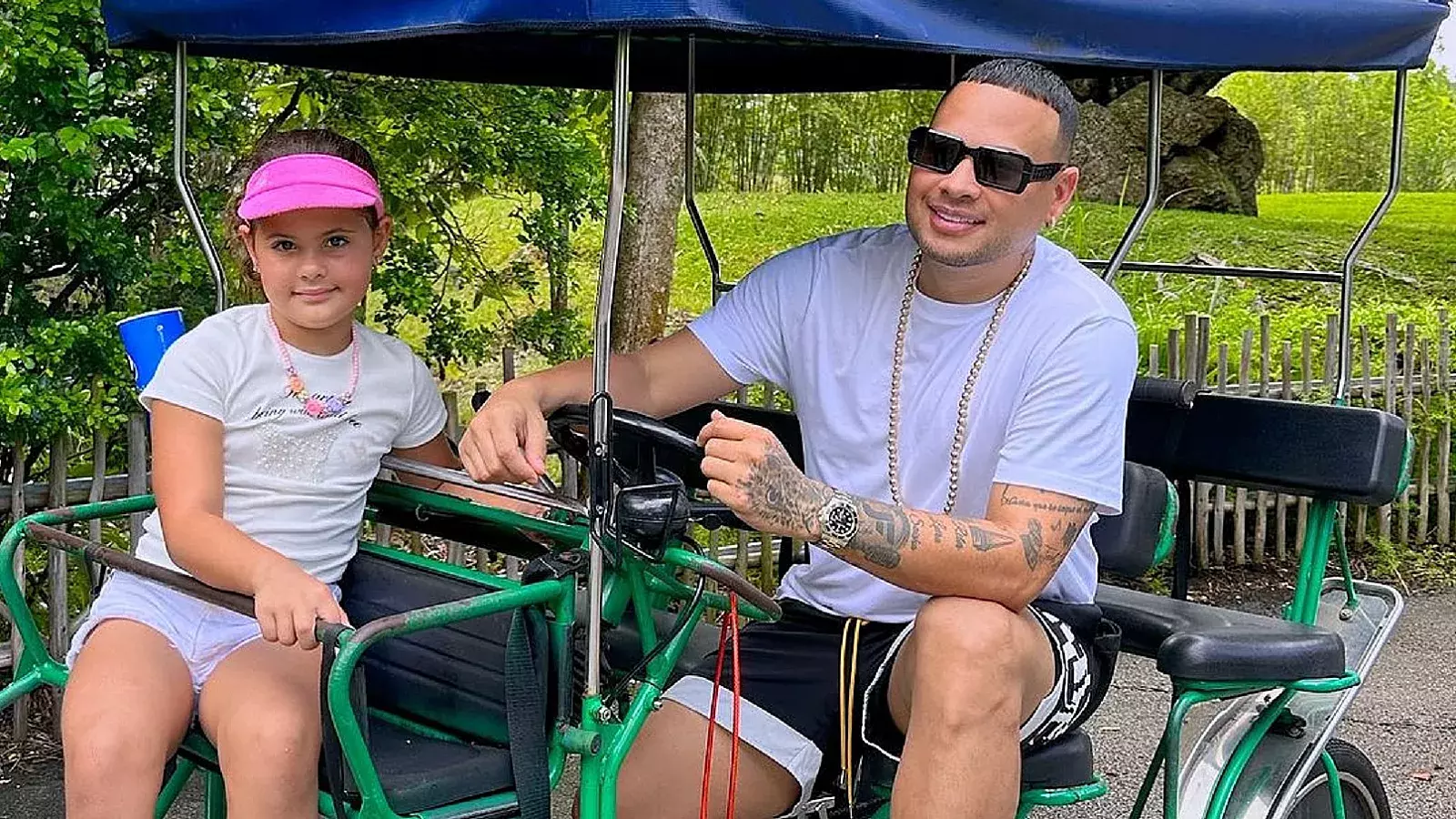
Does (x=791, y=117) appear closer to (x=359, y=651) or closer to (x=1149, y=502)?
(x=1149, y=502)

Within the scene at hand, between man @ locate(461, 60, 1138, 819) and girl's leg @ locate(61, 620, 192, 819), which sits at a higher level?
man @ locate(461, 60, 1138, 819)

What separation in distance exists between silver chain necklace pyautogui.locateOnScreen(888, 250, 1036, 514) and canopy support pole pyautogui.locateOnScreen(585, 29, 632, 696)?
615mm

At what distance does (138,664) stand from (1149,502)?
2.01m

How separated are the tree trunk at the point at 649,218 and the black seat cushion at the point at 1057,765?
10.1 ft

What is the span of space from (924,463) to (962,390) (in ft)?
0.48

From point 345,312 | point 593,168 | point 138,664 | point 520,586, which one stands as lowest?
point 138,664

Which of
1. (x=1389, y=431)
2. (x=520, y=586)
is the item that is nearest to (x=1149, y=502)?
(x=1389, y=431)

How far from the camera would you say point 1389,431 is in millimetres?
3473

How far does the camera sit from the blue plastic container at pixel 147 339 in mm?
3209

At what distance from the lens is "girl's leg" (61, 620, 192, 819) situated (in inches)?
102

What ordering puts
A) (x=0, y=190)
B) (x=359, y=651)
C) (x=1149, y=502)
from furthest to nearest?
(x=0, y=190)
(x=1149, y=502)
(x=359, y=651)

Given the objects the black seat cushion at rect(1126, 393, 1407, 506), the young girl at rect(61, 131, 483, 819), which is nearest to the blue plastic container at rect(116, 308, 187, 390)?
the young girl at rect(61, 131, 483, 819)

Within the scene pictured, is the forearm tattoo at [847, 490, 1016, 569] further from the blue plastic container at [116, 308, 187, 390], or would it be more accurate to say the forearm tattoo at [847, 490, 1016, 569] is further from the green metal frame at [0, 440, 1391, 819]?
the blue plastic container at [116, 308, 187, 390]

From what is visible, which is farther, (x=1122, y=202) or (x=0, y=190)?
(x=1122, y=202)
